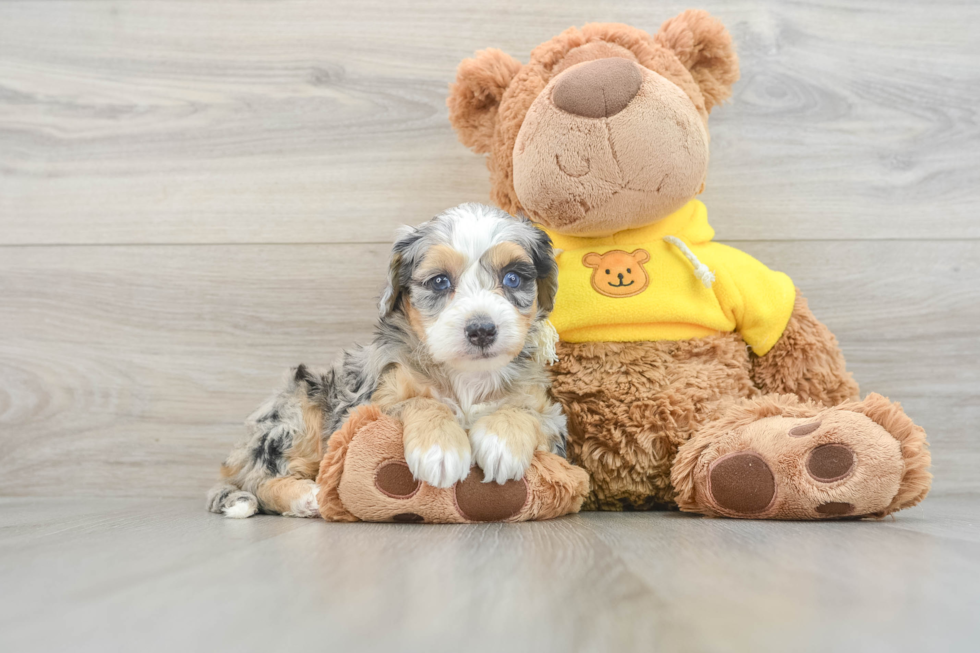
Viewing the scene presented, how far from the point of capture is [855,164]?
209 cm

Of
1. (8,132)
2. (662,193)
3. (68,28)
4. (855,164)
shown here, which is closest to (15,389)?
(8,132)

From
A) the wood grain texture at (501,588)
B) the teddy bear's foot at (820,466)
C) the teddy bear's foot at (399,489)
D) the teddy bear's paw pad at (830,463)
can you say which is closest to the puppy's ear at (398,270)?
the teddy bear's foot at (399,489)

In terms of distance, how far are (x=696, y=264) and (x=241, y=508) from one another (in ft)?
3.87

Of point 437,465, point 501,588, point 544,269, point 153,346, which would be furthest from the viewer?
point 153,346

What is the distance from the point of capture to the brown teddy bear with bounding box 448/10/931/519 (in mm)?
1467

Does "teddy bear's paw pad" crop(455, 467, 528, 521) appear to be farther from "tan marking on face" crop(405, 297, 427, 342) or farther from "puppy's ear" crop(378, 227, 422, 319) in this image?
"puppy's ear" crop(378, 227, 422, 319)

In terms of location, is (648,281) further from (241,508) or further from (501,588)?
(241,508)

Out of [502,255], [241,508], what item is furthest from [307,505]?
[502,255]

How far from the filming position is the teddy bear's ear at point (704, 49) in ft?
5.54

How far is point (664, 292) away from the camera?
1.58m

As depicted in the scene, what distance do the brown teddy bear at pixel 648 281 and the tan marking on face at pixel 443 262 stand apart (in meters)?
0.26

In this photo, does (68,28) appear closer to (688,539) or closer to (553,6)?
(553,6)

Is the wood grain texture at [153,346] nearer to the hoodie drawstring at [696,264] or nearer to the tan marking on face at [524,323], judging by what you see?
the tan marking on face at [524,323]

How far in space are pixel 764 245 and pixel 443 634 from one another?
1.75m
